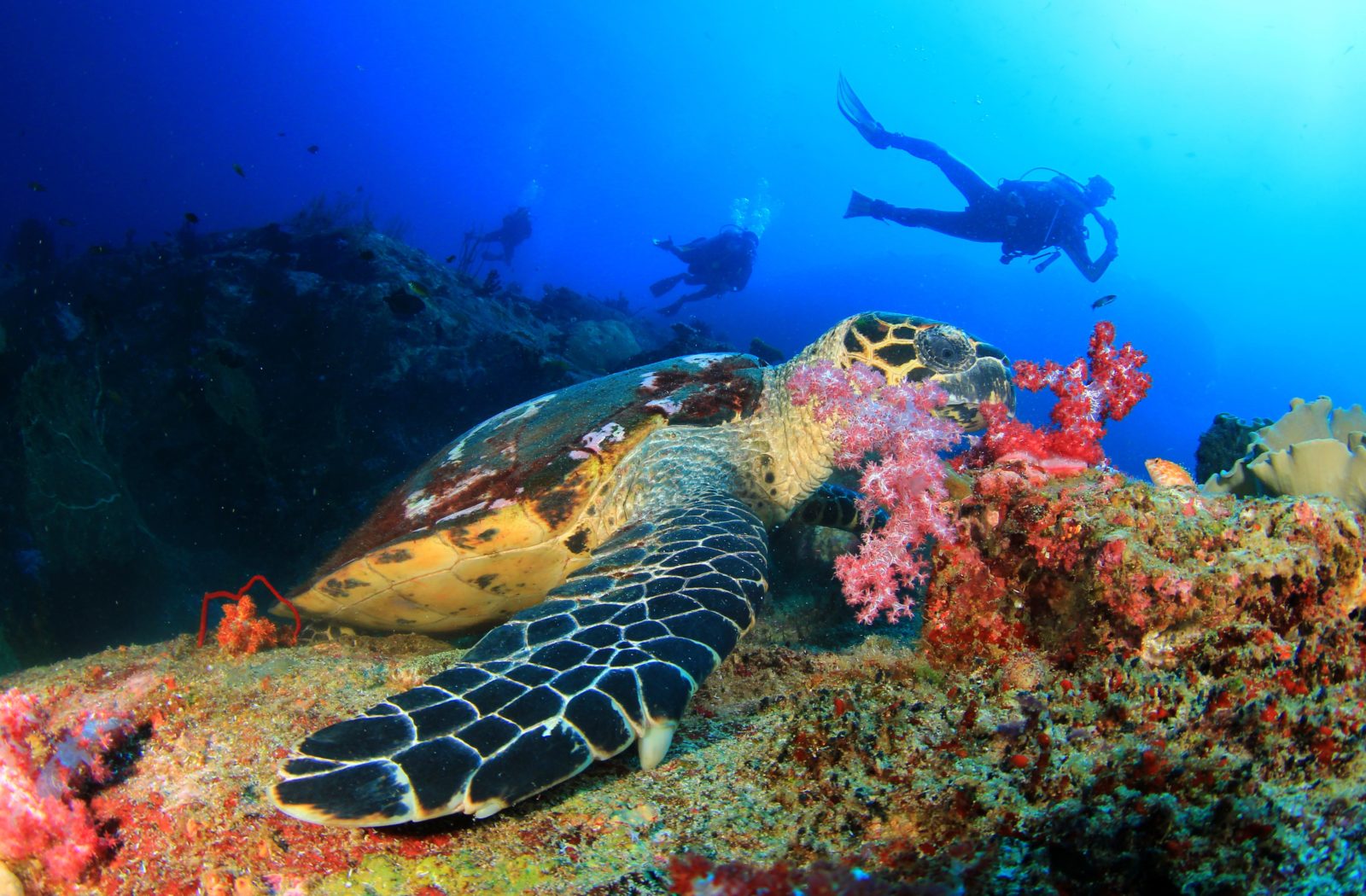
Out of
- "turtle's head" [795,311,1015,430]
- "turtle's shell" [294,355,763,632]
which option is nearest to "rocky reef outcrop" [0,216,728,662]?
"turtle's shell" [294,355,763,632]

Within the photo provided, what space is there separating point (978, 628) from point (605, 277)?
252 ft

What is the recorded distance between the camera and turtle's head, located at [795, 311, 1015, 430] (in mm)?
3131

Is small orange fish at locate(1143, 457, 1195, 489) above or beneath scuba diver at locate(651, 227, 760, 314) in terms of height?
beneath

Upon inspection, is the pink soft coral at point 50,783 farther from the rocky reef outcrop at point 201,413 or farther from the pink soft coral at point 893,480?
the rocky reef outcrop at point 201,413

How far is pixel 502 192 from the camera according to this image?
81875mm

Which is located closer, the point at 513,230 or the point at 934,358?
the point at 934,358

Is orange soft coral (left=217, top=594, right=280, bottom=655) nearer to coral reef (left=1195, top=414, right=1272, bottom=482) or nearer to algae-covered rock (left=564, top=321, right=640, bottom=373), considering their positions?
coral reef (left=1195, top=414, right=1272, bottom=482)

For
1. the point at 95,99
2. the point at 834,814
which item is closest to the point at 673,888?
the point at 834,814

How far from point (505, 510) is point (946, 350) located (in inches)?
105

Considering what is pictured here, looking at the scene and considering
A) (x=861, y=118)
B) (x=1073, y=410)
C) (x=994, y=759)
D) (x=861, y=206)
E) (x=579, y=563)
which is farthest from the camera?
(x=861, y=118)

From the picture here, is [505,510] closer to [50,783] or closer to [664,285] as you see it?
[50,783]

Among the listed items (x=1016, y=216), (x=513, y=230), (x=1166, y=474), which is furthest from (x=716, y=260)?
(x=1166, y=474)

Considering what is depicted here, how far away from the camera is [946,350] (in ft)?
10.5

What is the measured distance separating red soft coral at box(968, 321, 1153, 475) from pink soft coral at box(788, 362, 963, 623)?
0.74ft
